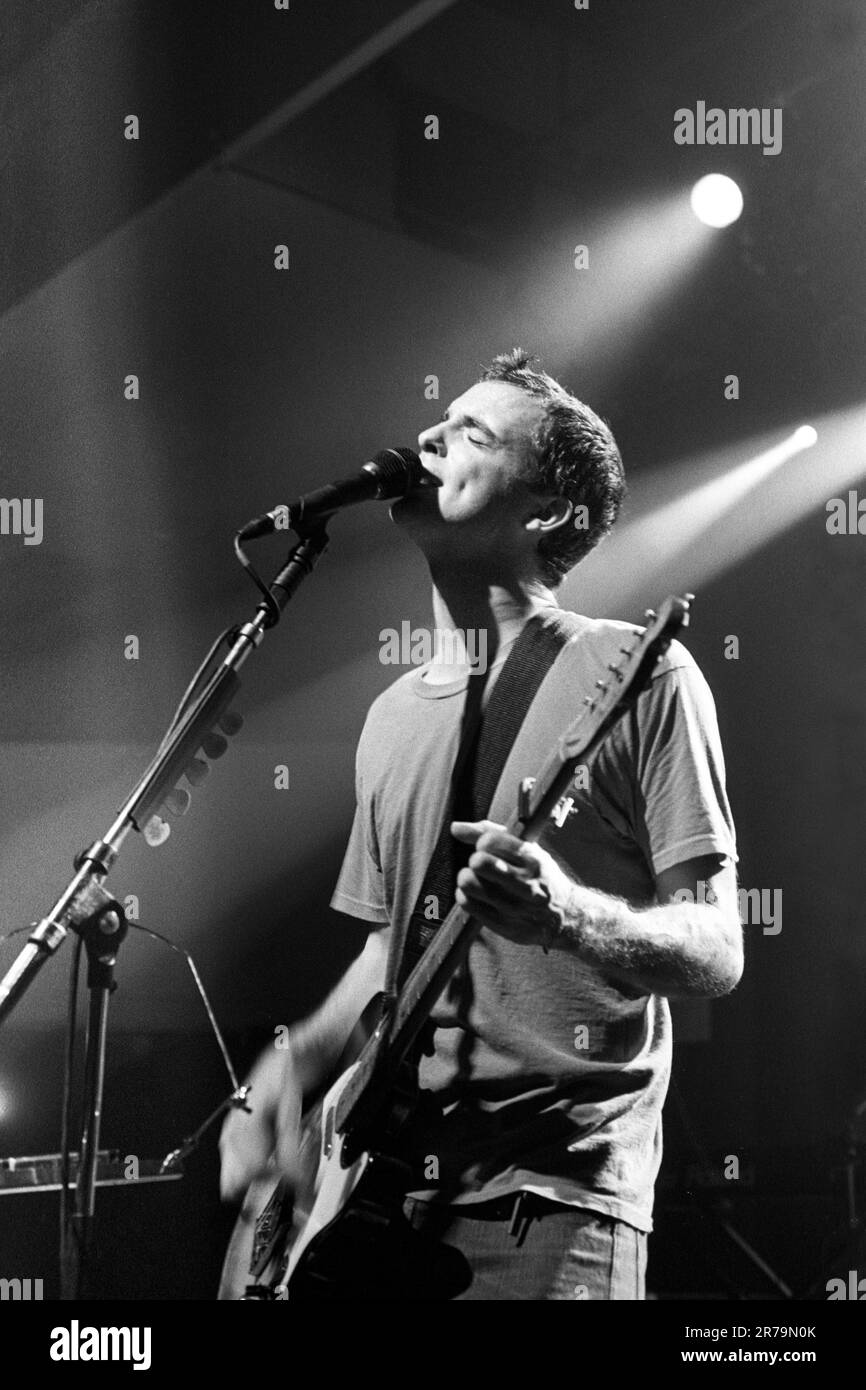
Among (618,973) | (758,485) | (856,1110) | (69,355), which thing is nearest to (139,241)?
(69,355)

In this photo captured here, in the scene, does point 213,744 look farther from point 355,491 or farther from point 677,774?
point 677,774

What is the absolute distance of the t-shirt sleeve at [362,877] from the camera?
213 centimetres

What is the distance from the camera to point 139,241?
2.39 m

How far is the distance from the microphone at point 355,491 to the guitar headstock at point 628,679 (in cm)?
54

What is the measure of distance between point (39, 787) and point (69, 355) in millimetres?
784

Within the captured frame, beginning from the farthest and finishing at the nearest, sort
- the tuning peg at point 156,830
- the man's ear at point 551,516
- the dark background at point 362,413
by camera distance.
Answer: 1. the dark background at point 362,413
2. the man's ear at point 551,516
3. the tuning peg at point 156,830

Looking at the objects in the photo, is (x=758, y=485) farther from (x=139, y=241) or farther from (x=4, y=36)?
(x=4, y=36)

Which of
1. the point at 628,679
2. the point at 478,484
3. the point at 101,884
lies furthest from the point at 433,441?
the point at 101,884

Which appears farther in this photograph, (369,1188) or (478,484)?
(478,484)

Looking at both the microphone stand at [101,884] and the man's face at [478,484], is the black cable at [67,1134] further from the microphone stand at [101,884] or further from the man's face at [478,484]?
the man's face at [478,484]

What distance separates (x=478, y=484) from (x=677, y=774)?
0.61m

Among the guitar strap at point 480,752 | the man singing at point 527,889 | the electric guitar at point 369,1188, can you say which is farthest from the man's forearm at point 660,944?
the guitar strap at point 480,752

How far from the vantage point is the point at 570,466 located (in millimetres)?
2156

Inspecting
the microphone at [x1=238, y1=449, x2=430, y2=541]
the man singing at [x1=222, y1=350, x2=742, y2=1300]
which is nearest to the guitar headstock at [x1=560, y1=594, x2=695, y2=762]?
the man singing at [x1=222, y1=350, x2=742, y2=1300]
